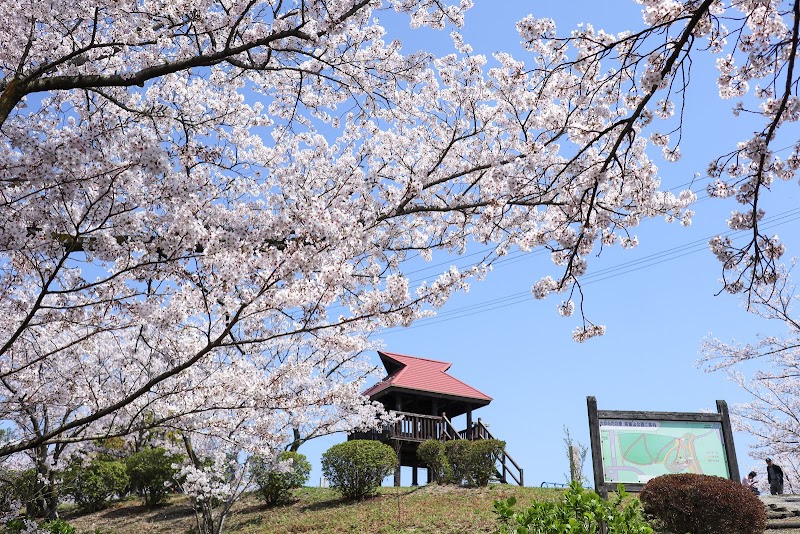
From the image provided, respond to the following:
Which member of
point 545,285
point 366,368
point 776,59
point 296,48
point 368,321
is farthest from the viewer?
point 366,368

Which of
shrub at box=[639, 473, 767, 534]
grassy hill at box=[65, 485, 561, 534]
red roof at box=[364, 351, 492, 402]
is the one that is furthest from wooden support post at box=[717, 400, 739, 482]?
red roof at box=[364, 351, 492, 402]

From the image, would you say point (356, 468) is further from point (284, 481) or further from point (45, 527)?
point (45, 527)

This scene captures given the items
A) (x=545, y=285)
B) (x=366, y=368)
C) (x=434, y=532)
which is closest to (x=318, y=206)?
(x=545, y=285)

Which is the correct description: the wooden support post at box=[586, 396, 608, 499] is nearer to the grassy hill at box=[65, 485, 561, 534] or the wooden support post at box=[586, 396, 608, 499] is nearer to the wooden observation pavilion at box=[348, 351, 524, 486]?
the grassy hill at box=[65, 485, 561, 534]

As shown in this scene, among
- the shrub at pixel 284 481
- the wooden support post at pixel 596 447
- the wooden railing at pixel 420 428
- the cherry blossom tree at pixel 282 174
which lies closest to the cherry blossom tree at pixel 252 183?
the cherry blossom tree at pixel 282 174

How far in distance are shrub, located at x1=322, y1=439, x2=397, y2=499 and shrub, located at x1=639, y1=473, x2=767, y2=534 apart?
24.2 feet

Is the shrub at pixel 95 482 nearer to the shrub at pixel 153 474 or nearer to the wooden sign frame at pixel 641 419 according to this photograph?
the shrub at pixel 153 474

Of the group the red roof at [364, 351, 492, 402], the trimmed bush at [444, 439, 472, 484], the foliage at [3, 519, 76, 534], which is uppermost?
the red roof at [364, 351, 492, 402]

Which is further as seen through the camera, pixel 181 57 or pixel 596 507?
pixel 181 57

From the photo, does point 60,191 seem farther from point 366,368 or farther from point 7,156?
point 366,368

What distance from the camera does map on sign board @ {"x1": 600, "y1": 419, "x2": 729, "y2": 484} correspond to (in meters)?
9.93

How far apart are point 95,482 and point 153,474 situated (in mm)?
2135

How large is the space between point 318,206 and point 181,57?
3.01 m

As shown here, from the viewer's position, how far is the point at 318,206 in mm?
4836
